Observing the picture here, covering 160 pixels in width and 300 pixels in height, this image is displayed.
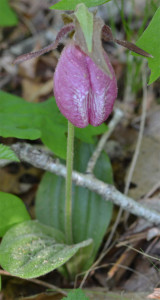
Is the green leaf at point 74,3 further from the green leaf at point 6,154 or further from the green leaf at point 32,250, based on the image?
the green leaf at point 32,250

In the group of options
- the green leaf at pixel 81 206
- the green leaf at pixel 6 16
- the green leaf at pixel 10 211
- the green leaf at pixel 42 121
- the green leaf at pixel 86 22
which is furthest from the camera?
the green leaf at pixel 6 16

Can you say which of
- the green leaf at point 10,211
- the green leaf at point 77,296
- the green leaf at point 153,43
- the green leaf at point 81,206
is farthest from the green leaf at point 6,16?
the green leaf at point 77,296

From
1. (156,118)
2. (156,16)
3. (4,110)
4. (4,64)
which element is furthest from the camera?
(4,64)

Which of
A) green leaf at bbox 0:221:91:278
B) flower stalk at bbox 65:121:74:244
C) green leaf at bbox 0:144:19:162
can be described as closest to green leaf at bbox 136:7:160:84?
flower stalk at bbox 65:121:74:244

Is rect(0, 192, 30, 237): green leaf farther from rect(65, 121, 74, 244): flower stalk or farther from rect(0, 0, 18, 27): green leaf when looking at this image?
rect(0, 0, 18, 27): green leaf

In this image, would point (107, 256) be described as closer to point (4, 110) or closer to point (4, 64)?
point (4, 110)

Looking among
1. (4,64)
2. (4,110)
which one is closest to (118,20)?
(4,64)
